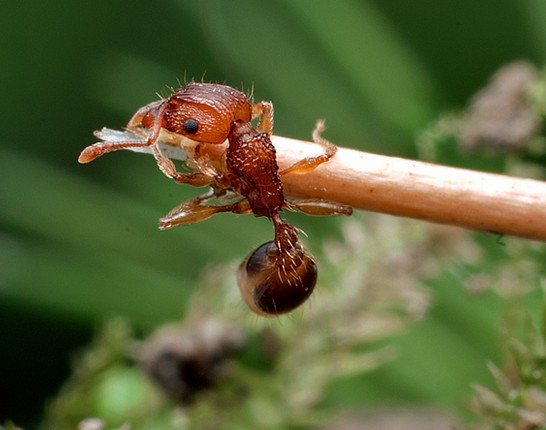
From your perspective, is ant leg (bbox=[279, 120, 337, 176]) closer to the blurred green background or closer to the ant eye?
the ant eye

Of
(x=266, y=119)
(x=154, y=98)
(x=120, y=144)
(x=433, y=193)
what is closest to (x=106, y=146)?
(x=120, y=144)

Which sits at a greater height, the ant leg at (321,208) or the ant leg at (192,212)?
the ant leg at (321,208)

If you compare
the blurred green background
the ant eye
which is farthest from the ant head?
the blurred green background

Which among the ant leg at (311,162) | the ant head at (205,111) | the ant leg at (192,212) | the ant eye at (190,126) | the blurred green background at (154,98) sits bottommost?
the ant leg at (311,162)

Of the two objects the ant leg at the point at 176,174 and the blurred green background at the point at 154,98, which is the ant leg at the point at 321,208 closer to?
the ant leg at the point at 176,174

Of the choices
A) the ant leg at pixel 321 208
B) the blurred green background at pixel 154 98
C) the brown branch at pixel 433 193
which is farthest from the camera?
the blurred green background at pixel 154 98

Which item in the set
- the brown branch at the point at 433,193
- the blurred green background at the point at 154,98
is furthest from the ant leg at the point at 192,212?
the blurred green background at the point at 154,98

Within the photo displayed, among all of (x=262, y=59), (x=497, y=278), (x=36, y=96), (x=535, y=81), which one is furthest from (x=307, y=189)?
(x=36, y=96)

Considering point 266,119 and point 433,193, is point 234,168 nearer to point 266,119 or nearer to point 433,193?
point 266,119
